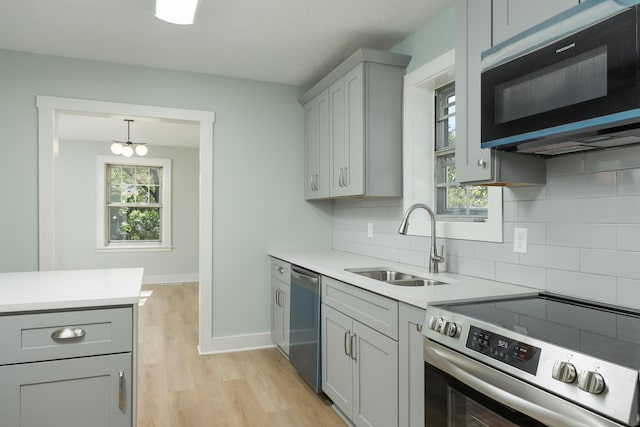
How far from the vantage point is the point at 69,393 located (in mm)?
1653

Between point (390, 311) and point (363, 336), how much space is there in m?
0.34

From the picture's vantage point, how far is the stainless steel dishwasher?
9.10 feet

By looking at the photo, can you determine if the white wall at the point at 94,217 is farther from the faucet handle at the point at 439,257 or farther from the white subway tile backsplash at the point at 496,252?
the white subway tile backsplash at the point at 496,252

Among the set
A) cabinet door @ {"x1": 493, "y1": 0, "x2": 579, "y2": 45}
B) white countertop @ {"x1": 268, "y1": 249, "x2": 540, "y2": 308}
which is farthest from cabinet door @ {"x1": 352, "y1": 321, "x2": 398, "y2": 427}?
cabinet door @ {"x1": 493, "y1": 0, "x2": 579, "y2": 45}

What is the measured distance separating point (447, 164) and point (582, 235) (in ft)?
3.86

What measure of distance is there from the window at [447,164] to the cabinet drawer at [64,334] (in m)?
1.97

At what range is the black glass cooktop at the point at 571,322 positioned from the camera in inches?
43.1

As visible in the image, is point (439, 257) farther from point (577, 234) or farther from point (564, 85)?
point (564, 85)

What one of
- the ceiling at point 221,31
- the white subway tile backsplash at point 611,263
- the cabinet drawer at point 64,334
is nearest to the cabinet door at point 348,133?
the ceiling at point 221,31

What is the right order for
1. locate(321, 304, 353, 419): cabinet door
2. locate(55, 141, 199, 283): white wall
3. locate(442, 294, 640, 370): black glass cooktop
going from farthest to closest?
locate(55, 141, 199, 283): white wall
locate(321, 304, 353, 419): cabinet door
locate(442, 294, 640, 370): black glass cooktop

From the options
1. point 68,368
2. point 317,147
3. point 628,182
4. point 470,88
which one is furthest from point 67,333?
point 317,147

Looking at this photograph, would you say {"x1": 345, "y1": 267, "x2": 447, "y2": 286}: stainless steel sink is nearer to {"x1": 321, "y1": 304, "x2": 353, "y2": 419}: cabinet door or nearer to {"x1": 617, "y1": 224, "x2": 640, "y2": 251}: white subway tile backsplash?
{"x1": 321, "y1": 304, "x2": 353, "y2": 419}: cabinet door

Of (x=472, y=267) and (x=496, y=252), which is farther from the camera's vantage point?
(x=472, y=267)

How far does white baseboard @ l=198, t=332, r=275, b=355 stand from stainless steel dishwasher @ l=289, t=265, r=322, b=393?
712 millimetres
